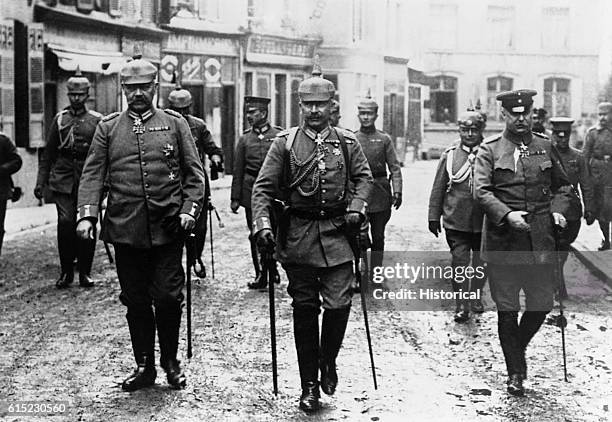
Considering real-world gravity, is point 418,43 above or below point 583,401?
above

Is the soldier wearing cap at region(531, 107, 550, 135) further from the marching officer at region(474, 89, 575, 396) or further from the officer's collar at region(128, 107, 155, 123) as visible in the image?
the officer's collar at region(128, 107, 155, 123)

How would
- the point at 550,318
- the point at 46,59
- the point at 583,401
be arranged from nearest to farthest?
the point at 583,401
the point at 550,318
the point at 46,59

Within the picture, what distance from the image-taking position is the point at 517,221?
6.71 meters

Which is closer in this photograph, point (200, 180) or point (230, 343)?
point (200, 180)

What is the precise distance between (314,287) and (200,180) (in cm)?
104

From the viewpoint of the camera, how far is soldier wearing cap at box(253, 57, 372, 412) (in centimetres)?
652

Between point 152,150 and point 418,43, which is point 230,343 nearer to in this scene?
point 152,150

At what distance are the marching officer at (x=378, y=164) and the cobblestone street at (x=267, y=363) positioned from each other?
1.24 m

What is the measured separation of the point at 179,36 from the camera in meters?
27.5

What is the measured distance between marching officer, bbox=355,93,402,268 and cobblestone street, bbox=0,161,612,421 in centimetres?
124

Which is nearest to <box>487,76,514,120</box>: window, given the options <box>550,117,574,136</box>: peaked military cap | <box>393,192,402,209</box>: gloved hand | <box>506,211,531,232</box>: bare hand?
<box>550,117,574,136</box>: peaked military cap

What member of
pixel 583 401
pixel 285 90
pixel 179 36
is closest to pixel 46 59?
pixel 179 36

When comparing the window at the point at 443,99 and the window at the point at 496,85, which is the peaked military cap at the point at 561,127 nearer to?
the window at the point at 496,85

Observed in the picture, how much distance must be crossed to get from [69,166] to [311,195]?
4.62 metres
